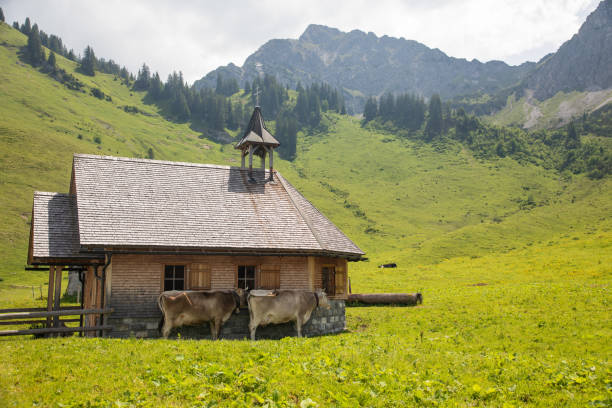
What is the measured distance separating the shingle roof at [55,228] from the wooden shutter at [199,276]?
15.0ft

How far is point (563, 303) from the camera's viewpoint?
2678 centimetres

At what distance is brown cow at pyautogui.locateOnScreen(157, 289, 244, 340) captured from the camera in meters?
20.8

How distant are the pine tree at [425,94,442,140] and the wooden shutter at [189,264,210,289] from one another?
15626cm

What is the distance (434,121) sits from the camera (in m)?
173

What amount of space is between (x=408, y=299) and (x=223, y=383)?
22313 mm

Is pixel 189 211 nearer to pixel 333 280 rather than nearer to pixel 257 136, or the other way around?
pixel 257 136

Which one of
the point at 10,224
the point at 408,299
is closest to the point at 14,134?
the point at 10,224

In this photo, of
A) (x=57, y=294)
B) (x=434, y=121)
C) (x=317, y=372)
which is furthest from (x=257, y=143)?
(x=434, y=121)

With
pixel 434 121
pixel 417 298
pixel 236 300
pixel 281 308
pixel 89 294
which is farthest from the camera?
pixel 434 121

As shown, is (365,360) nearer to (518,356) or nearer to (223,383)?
(223,383)

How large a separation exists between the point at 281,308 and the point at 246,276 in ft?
8.95

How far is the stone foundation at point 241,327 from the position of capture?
21.0m

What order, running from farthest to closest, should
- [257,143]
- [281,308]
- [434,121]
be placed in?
1. [434,121]
2. [257,143]
3. [281,308]

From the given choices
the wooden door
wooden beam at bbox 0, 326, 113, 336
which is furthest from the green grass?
the wooden door
